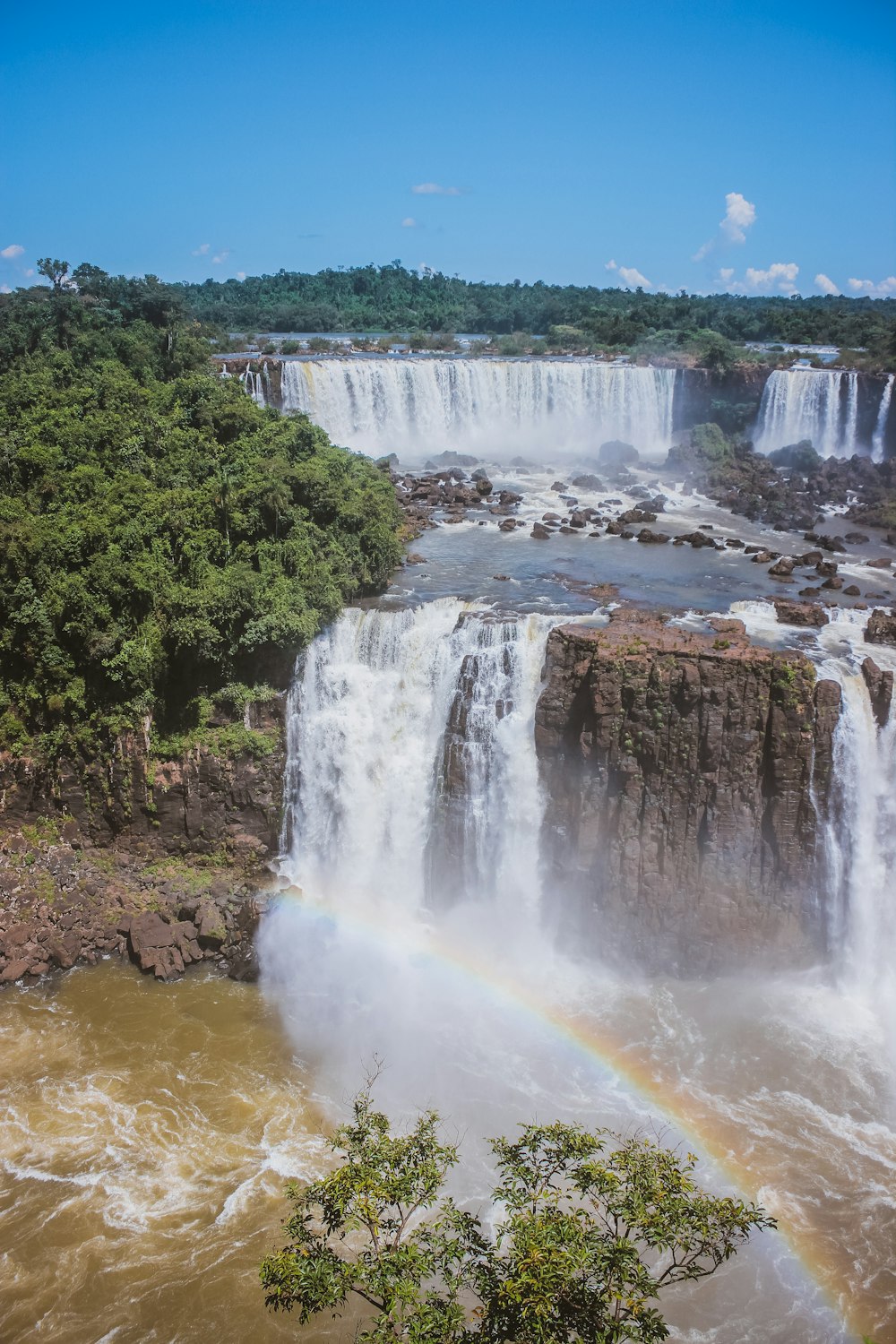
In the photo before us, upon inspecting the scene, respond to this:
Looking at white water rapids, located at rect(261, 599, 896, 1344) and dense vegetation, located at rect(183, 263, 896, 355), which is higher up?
dense vegetation, located at rect(183, 263, 896, 355)

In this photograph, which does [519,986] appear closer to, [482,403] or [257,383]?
[257,383]

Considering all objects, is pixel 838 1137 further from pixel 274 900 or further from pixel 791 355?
pixel 791 355

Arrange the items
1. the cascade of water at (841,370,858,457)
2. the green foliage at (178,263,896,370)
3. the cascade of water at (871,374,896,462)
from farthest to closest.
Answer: the green foliage at (178,263,896,370)
the cascade of water at (841,370,858,457)
the cascade of water at (871,374,896,462)

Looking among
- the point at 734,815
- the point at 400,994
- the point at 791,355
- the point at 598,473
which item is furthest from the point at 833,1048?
the point at 791,355

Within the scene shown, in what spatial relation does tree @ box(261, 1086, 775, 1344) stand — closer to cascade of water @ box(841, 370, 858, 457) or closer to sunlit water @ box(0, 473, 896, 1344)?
sunlit water @ box(0, 473, 896, 1344)

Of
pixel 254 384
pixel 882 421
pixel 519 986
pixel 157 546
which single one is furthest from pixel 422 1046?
pixel 882 421

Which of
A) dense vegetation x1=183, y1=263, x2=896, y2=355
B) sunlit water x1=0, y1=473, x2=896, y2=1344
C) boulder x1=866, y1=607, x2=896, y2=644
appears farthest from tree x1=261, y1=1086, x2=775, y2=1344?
dense vegetation x1=183, y1=263, x2=896, y2=355

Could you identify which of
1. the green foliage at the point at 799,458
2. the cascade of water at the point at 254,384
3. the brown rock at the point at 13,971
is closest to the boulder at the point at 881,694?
the brown rock at the point at 13,971
